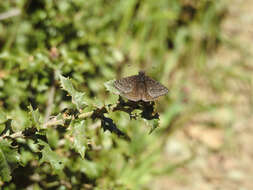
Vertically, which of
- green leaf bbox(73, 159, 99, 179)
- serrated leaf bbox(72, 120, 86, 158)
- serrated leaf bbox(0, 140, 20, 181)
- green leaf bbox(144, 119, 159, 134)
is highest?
green leaf bbox(73, 159, 99, 179)

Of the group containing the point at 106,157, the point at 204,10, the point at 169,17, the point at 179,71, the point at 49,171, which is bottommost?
the point at 49,171

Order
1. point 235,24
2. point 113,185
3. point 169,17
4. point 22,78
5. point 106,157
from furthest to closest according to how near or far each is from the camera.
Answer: point 235,24 → point 169,17 → point 106,157 → point 22,78 → point 113,185

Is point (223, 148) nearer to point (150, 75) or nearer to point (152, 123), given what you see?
point (150, 75)

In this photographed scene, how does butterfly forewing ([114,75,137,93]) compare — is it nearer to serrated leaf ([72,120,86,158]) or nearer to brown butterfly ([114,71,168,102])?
brown butterfly ([114,71,168,102])

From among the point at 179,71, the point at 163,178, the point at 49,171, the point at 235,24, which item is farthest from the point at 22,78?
the point at 235,24

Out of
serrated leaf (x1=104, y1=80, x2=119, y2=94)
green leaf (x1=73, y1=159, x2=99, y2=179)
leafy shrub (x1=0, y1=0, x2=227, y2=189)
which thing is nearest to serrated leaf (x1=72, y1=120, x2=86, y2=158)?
leafy shrub (x1=0, y1=0, x2=227, y2=189)

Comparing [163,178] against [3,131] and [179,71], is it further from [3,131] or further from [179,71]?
[3,131]
